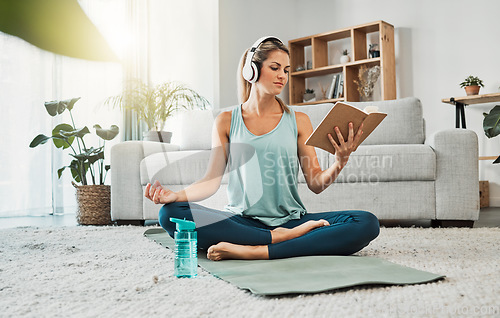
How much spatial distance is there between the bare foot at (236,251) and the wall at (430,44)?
3.52m

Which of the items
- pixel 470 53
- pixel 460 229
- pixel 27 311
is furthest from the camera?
pixel 470 53

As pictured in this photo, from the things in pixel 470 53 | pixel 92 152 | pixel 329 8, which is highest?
pixel 329 8

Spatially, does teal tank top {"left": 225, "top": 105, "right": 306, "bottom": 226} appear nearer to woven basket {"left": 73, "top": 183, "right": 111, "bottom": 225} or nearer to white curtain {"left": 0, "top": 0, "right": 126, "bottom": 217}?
woven basket {"left": 73, "top": 183, "right": 111, "bottom": 225}

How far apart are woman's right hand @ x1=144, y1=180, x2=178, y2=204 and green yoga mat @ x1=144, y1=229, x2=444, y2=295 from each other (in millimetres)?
222

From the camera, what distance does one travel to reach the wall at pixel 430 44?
459 centimetres

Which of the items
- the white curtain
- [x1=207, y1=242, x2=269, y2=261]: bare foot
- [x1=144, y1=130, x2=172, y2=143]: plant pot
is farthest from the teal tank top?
the white curtain

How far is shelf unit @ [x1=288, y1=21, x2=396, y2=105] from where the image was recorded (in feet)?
16.3

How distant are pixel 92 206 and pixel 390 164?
192 centimetres

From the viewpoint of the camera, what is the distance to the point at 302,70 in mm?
5762

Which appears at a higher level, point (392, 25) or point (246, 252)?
point (392, 25)

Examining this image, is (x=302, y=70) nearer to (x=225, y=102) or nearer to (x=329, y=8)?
(x=329, y=8)

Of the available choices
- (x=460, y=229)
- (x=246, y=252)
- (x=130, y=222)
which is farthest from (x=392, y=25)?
(x=246, y=252)

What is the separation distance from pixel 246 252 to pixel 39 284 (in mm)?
594

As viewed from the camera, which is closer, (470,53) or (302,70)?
(470,53)
